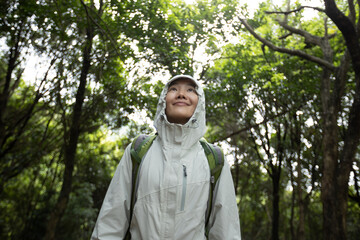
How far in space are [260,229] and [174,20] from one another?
562 inches

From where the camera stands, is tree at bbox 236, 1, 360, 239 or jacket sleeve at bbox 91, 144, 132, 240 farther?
tree at bbox 236, 1, 360, 239

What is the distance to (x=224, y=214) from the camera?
1.80 meters

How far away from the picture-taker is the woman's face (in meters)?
2.04

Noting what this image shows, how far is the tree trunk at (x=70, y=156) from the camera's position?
6.06 meters

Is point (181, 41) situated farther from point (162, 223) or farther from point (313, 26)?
point (162, 223)

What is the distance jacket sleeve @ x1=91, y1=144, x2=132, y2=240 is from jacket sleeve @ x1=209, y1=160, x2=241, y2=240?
21.1 inches

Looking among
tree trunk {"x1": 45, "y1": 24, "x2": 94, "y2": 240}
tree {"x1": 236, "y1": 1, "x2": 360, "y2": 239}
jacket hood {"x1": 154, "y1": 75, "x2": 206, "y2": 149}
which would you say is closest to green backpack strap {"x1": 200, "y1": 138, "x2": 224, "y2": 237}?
jacket hood {"x1": 154, "y1": 75, "x2": 206, "y2": 149}

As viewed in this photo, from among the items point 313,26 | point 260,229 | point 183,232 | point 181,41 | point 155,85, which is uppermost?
point 313,26

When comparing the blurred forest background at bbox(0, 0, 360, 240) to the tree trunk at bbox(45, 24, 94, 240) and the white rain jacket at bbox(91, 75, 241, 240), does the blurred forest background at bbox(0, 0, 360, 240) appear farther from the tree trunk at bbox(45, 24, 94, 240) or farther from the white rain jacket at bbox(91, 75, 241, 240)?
the white rain jacket at bbox(91, 75, 241, 240)

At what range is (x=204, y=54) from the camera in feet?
27.0

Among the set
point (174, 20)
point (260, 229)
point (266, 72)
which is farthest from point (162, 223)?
point (260, 229)

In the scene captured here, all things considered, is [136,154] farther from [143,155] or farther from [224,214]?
[224,214]

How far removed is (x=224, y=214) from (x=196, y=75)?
6876 mm

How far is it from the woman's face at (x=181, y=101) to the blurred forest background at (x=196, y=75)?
2216 mm
